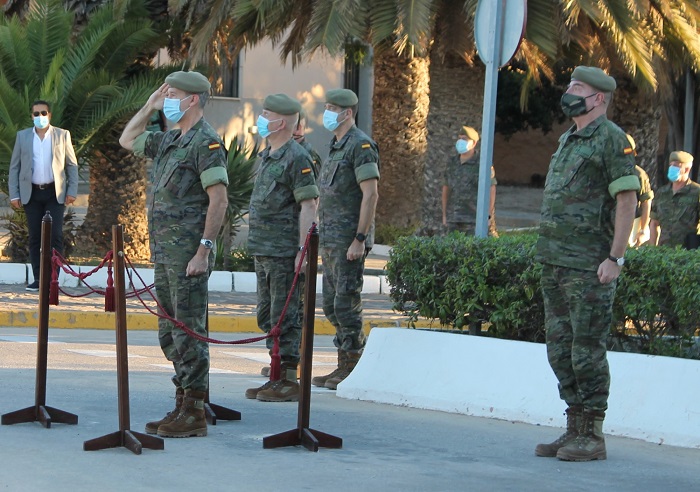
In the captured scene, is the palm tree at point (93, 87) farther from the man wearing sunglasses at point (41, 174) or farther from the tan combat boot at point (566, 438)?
the tan combat boot at point (566, 438)

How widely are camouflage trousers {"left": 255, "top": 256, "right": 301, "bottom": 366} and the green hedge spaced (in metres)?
0.73

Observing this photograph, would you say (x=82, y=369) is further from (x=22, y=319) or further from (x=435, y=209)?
(x=435, y=209)

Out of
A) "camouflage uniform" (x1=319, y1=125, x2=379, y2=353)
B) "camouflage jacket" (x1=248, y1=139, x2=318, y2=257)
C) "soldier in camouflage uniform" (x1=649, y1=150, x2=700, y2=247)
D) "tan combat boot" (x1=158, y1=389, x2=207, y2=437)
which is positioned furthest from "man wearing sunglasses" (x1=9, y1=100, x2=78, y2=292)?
"tan combat boot" (x1=158, y1=389, x2=207, y2=437)

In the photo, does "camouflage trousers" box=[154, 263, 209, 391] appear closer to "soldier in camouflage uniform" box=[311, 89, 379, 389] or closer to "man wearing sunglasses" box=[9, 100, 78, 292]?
"soldier in camouflage uniform" box=[311, 89, 379, 389]

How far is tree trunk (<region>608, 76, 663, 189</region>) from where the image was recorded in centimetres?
2080

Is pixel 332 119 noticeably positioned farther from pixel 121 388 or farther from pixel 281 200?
pixel 121 388

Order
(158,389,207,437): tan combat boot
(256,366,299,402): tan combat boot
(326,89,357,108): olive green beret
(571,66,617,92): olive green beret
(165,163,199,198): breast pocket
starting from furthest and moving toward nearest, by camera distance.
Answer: (326,89,357,108): olive green beret → (256,366,299,402): tan combat boot → (165,163,199,198): breast pocket → (158,389,207,437): tan combat boot → (571,66,617,92): olive green beret

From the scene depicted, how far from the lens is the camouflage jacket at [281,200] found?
888cm

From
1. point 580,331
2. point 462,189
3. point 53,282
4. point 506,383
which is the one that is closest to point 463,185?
point 462,189

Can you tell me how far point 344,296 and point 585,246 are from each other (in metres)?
2.73

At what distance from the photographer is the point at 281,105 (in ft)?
29.2

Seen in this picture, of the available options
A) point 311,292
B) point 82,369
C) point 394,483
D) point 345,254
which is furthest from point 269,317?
point 394,483

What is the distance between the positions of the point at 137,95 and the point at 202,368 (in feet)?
31.6

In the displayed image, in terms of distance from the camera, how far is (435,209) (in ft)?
66.5
